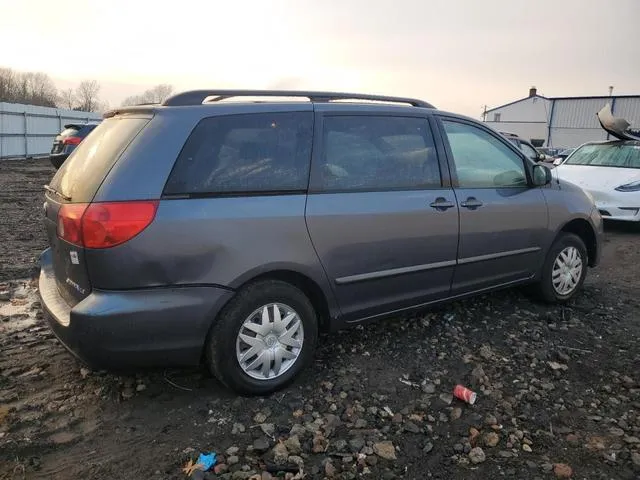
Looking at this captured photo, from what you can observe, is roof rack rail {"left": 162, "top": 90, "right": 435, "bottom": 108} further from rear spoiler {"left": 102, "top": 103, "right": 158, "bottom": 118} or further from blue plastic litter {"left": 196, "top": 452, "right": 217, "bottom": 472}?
blue plastic litter {"left": 196, "top": 452, "right": 217, "bottom": 472}


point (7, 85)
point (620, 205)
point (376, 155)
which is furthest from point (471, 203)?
point (7, 85)

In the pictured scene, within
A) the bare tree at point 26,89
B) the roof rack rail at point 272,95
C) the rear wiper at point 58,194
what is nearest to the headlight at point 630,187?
the roof rack rail at point 272,95

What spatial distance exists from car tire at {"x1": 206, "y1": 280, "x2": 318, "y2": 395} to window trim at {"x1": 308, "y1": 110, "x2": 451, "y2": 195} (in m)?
0.65

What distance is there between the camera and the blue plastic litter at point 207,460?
2.53 meters

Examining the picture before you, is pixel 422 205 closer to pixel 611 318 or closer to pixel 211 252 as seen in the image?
pixel 211 252

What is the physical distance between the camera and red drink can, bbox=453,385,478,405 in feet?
10.4

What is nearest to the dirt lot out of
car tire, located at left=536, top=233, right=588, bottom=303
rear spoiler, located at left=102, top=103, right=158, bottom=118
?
car tire, located at left=536, top=233, right=588, bottom=303

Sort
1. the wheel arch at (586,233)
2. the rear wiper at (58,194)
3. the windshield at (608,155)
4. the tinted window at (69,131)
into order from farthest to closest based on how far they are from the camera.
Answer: the tinted window at (69,131)
the windshield at (608,155)
the wheel arch at (586,233)
the rear wiper at (58,194)

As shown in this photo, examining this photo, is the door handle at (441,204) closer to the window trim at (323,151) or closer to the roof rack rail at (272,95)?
the window trim at (323,151)

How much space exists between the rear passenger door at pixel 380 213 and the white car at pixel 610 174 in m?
5.68

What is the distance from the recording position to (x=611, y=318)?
4.61 meters

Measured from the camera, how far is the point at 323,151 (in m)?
3.30

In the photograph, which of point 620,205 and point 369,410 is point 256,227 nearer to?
point 369,410

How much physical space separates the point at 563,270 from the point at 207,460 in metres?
3.62
